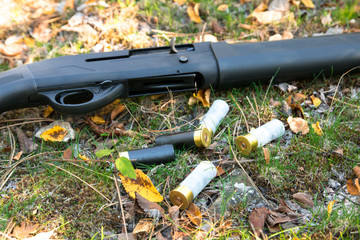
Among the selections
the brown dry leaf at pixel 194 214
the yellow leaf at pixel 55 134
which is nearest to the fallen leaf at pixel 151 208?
the brown dry leaf at pixel 194 214

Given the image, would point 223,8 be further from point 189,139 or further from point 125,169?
point 125,169

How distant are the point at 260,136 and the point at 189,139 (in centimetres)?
54

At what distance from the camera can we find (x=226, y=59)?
306 cm

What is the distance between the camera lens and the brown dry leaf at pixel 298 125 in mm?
2838

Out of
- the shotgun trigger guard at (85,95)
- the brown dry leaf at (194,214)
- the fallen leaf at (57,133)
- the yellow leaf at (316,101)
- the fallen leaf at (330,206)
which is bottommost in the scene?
the fallen leaf at (330,206)

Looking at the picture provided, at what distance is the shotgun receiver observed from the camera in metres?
2.84

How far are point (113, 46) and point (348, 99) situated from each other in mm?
2380

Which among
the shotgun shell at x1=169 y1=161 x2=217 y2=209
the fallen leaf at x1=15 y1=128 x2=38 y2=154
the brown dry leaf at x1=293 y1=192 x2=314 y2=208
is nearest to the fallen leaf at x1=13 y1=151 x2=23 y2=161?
the fallen leaf at x1=15 y1=128 x2=38 y2=154

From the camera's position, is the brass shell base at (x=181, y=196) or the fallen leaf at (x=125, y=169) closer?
the fallen leaf at (x=125, y=169)

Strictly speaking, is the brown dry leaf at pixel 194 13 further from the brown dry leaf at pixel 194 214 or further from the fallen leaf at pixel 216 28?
the brown dry leaf at pixel 194 214

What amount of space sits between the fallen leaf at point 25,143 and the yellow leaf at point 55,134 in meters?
0.12

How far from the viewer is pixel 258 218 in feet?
7.43

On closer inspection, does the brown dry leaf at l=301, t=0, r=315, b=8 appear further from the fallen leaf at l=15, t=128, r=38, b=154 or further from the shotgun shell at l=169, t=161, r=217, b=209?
the fallen leaf at l=15, t=128, r=38, b=154

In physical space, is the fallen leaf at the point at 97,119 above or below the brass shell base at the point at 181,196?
above
